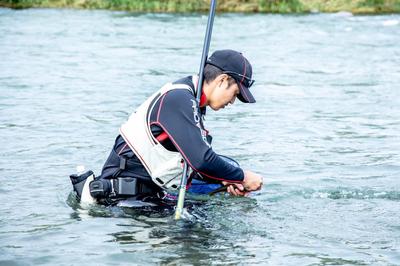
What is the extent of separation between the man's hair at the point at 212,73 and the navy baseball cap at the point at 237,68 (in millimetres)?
24

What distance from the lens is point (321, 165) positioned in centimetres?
948

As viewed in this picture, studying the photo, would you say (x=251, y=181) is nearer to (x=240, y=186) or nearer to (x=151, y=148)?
(x=240, y=186)

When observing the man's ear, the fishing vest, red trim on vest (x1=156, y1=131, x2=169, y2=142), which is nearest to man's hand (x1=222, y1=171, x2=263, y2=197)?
the fishing vest

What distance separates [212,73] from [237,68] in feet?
0.65

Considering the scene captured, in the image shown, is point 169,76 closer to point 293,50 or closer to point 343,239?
point 293,50

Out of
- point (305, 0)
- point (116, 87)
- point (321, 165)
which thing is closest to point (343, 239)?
point (321, 165)

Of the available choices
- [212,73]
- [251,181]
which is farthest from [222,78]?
[251,181]

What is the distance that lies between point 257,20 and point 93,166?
Answer: 68.7 feet

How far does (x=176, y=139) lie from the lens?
20.2 ft

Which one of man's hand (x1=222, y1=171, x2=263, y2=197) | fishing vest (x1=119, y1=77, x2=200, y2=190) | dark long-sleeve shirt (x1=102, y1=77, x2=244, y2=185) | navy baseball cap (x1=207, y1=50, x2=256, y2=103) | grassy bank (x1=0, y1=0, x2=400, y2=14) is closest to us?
dark long-sleeve shirt (x1=102, y1=77, x2=244, y2=185)

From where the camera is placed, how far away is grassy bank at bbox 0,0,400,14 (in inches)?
1325

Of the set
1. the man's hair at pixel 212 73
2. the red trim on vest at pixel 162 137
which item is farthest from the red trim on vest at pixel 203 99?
the red trim on vest at pixel 162 137

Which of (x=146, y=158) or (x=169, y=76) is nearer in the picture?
(x=146, y=158)

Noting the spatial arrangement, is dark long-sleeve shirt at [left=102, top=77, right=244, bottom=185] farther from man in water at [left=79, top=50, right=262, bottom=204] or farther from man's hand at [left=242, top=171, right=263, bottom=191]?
man's hand at [left=242, top=171, right=263, bottom=191]
